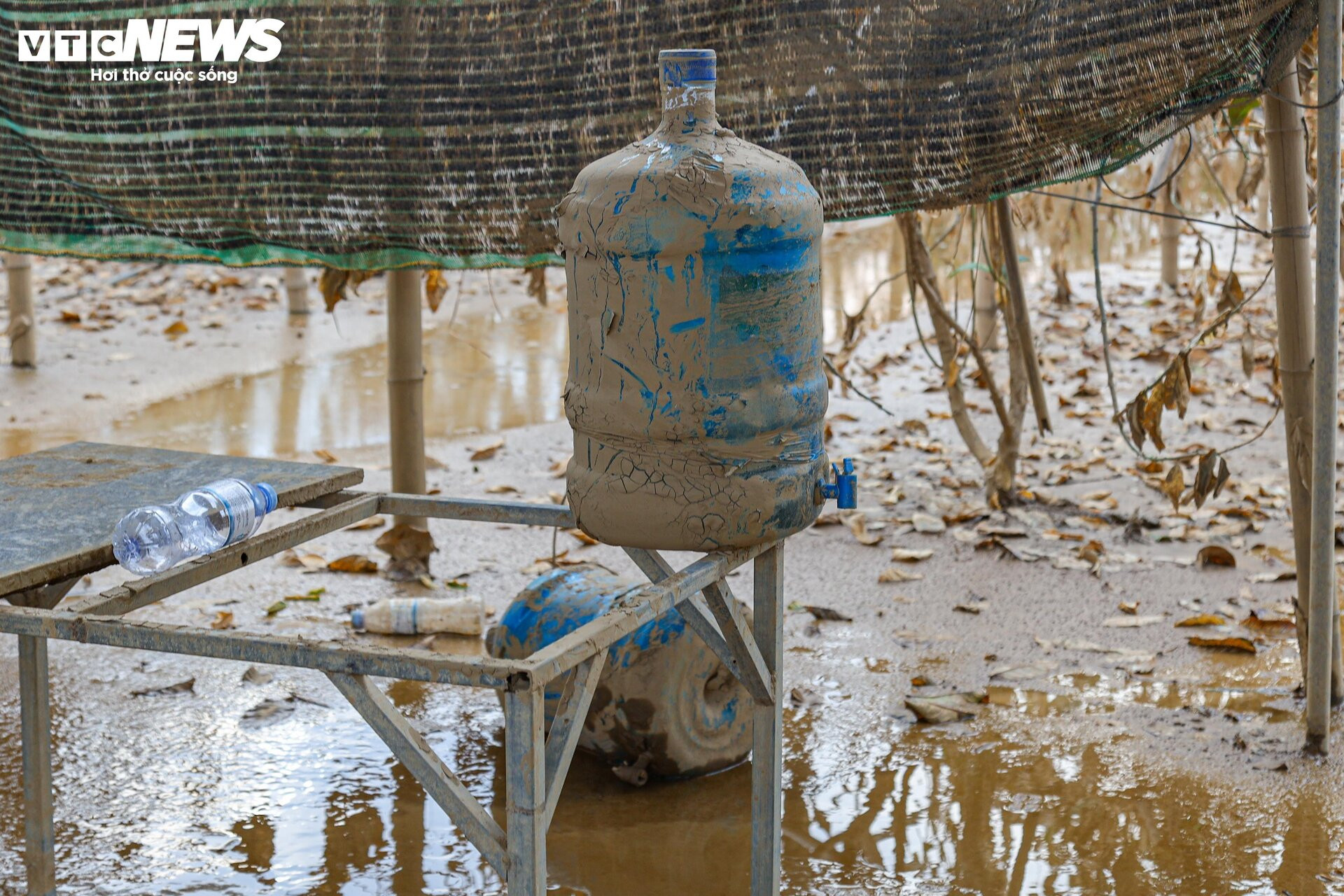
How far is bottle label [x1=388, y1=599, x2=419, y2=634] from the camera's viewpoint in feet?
14.2

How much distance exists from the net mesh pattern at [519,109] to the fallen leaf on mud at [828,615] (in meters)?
1.61

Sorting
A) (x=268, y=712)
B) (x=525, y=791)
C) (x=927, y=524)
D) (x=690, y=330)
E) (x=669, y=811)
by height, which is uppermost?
(x=690, y=330)

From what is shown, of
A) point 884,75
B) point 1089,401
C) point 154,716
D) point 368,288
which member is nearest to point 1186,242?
point 1089,401

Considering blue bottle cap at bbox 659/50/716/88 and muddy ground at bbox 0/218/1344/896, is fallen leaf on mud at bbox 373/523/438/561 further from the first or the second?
blue bottle cap at bbox 659/50/716/88

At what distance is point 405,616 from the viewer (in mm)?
4324

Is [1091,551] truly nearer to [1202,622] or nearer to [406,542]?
[1202,622]

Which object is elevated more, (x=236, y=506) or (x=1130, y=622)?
(x=236, y=506)

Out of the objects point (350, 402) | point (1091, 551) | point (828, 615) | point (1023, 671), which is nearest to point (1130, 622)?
point (1023, 671)

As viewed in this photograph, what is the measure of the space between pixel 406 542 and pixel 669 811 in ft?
6.24

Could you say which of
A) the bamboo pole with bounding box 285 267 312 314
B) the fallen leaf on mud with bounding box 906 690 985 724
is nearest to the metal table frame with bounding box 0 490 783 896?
the fallen leaf on mud with bounding box 906 690 985 724

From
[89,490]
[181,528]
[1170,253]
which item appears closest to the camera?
[181,528]

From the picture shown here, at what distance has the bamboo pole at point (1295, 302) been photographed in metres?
3.43

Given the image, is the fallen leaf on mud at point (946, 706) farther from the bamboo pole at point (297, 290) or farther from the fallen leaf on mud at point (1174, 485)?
the bamboo pole at point (297, 290)

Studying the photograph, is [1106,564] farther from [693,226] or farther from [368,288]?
[368,288]
